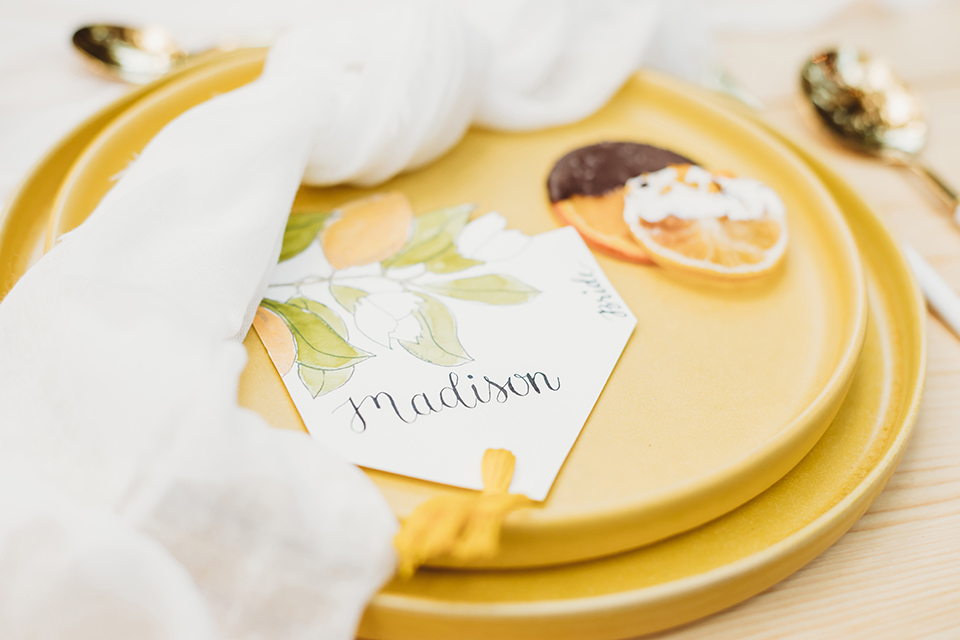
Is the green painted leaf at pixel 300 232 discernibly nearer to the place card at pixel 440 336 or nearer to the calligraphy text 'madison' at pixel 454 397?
the place card at pixel 440 336

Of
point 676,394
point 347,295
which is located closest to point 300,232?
point 347,295

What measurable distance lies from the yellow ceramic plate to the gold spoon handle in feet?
0.57

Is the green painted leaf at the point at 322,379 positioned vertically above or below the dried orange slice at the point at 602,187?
below

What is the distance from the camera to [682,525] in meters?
0.34

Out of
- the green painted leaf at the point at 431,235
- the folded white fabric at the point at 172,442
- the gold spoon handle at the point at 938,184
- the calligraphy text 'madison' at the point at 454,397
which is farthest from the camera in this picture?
the gold spoon handle at the point at 938,184

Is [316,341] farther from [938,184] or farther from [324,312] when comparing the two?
[938,184]

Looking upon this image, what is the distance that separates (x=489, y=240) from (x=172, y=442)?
0.89 ft

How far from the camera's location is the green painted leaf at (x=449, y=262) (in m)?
0.46

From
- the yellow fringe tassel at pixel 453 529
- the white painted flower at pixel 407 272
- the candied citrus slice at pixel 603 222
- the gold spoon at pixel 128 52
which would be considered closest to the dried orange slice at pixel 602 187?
the candied citrus slice at pixel 603 222

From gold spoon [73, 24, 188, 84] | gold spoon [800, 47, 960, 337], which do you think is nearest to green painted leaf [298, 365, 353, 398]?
gold spoon [73, 24, 188, 84]

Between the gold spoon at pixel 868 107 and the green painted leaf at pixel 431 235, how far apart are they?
453 mm

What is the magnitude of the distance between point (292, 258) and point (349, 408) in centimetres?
15

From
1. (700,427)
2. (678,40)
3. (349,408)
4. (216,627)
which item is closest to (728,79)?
(678,40)

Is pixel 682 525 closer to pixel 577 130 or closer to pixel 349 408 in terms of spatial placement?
pixel 349 408
